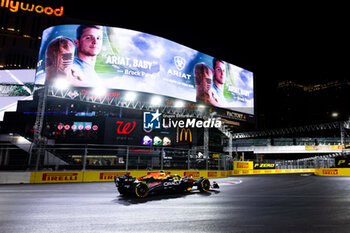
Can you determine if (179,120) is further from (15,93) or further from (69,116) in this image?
(15,93)

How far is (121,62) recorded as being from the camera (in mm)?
22656

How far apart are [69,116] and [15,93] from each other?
30.2ft

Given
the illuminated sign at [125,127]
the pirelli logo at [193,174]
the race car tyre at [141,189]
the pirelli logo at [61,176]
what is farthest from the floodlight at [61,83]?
the race car tyre at [141,189]

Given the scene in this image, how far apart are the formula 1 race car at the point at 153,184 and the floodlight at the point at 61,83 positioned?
51.9ft

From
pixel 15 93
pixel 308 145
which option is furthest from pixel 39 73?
pixel 308 145

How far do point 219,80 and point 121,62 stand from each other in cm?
1345

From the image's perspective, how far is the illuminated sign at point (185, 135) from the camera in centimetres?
3187

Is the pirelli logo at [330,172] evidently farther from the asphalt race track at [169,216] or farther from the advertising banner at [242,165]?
the asphalt race track at [169,216]

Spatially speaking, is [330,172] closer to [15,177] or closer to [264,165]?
[264,165]

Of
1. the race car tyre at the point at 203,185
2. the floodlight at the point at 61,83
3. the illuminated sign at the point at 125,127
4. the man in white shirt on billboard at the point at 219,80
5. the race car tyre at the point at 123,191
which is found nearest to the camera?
the race car tyre at the point at 123,191

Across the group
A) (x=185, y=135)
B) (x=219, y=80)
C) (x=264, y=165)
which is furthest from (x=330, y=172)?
(x=185, y=135)

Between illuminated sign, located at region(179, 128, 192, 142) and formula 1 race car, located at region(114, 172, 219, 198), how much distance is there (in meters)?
22.4

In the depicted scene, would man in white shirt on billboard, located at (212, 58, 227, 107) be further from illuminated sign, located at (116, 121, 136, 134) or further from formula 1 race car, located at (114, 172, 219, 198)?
formula 1 race car, located at (114, 172, 219, 198)

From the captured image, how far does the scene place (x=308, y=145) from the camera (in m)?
44.7
